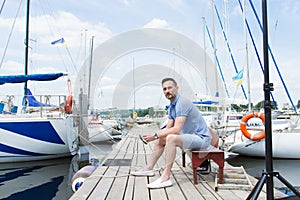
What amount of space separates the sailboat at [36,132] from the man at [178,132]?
5514 millimetres

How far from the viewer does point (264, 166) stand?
26.6ft

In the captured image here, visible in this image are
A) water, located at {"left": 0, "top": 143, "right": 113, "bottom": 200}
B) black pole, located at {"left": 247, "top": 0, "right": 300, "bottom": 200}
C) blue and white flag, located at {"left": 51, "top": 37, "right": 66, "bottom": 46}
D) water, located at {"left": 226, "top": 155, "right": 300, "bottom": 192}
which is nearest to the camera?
black pole, located at {"left": 247, "top": 0, "right": 300, "bottom": 200}

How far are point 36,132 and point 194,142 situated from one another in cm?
617

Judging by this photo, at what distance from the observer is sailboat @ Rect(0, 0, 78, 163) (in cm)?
787

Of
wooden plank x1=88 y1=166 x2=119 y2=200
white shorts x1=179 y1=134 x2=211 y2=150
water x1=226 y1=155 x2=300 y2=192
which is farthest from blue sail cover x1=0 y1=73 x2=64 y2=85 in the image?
white shorts x1=179 y1=134 x2=211 y2=150

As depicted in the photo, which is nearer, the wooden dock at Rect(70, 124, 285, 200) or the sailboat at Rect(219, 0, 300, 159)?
the wooden dock at Rect(70, 124, 285, 200)

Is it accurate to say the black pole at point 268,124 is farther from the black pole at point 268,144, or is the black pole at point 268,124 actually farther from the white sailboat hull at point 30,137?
the white sailboat hull at point 30,137

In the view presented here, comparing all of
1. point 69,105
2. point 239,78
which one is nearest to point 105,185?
point 69,105

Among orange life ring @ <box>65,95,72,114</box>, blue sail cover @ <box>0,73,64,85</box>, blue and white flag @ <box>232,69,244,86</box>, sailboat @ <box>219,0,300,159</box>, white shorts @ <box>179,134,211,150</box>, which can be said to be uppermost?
blue and white flag @ <box>232,69,244,86</box>

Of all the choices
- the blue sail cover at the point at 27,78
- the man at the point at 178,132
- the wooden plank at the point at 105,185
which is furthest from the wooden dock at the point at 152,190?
the blue sail cover at the point at 27,78

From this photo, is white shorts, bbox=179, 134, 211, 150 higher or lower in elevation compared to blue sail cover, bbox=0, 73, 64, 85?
lower

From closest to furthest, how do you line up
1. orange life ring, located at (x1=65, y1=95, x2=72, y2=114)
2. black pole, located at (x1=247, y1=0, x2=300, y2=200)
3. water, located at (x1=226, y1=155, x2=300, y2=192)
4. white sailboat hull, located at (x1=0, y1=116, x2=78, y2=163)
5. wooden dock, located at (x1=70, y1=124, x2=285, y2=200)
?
black pole, located at (x1=247, y1=0, x2=300, y2=200) → wooden dock, located at (x1=70, y1=124, x2=285, y2=200) → water, located at (x1=226, y1=155, x2=300, y2=192) → white sailboat hull, located at (x1=0, y1=116, x2=78, y2=163) → orange life ring, located at (x1=65, y1=95, x2=72, y2=114)

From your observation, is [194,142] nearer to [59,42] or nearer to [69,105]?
[69,105]

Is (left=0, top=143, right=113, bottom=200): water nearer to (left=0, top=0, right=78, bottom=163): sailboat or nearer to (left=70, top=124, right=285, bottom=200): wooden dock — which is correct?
(left=0, top=0, right=78, bottom=163): sailboat
